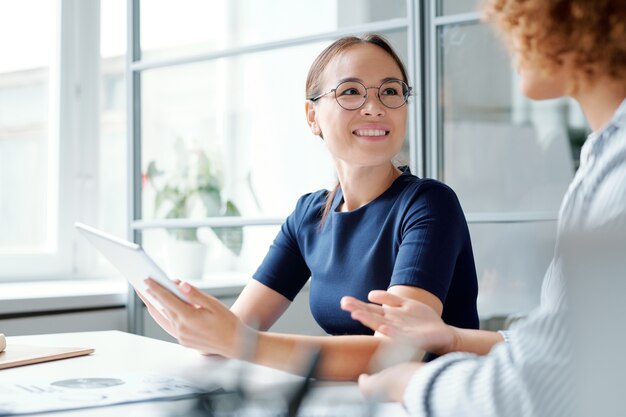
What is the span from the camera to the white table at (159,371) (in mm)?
452

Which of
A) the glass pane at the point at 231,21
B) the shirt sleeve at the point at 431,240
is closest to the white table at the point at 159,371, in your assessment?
the shirt sleeve at the point at 431,240

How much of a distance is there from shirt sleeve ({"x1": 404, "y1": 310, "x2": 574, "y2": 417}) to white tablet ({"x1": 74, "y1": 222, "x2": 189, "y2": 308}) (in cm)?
40

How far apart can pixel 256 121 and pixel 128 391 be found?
72.5 inches

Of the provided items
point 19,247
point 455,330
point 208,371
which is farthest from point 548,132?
point 19,247

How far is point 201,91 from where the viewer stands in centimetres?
289

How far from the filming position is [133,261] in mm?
1091

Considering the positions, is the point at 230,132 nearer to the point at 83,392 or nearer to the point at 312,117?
the point at 312,117

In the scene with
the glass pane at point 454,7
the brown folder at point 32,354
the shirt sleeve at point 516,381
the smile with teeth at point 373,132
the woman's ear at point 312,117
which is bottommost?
the brown folder at point 32,354

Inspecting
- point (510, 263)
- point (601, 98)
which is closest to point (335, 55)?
point (510, 263)

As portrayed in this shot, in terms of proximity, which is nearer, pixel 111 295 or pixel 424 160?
pixel 424 160

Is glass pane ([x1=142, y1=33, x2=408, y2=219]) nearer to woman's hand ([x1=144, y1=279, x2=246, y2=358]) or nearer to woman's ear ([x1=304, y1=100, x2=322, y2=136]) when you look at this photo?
woman's ear ([x1=304, y1=100, x2=322, y2=136])

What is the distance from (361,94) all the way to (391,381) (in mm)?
1067

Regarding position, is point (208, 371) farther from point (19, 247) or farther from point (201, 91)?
point (19, 247)

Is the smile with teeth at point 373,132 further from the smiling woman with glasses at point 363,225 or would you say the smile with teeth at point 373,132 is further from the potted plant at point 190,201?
the potted plant at point 190,201
